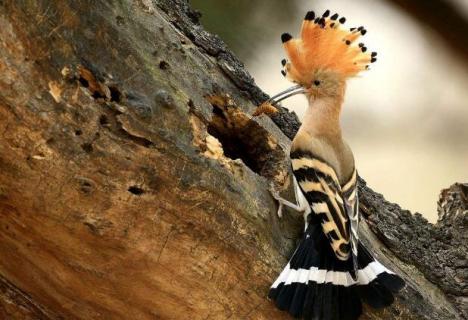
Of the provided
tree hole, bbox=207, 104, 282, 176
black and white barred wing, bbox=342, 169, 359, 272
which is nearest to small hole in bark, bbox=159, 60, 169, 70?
tree hole, bbox=207, 104, 282, 176

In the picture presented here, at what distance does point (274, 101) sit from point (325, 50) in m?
0.21

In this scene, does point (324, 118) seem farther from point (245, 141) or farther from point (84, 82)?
point (84, 82)

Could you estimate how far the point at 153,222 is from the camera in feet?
4.80

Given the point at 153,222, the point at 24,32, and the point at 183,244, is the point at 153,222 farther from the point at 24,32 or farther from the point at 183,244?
the point at 24,32

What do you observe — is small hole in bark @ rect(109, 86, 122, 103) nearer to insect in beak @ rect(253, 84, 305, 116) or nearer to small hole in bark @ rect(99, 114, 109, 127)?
small hole in bark @ rect(99, 114, 109, 127)

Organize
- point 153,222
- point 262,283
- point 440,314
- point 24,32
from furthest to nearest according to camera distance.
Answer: point 440,314 → point 262,283 → point 153,222 → point 24,32

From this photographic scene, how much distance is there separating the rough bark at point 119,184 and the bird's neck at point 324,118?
1.21 ft

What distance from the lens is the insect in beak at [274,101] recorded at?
6.31 feet

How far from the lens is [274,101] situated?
1.99 meters

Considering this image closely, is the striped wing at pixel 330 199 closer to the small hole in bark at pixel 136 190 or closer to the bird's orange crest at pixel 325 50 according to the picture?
the bird's orange crest at pixel 325 50

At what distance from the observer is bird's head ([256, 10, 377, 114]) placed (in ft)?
6.46

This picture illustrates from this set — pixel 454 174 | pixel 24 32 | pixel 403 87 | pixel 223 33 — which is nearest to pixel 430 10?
pixel 24 32

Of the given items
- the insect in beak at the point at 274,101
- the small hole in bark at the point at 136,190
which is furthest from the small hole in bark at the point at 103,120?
the insect in beak at the point at 274,101

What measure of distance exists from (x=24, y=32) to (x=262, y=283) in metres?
0.73
